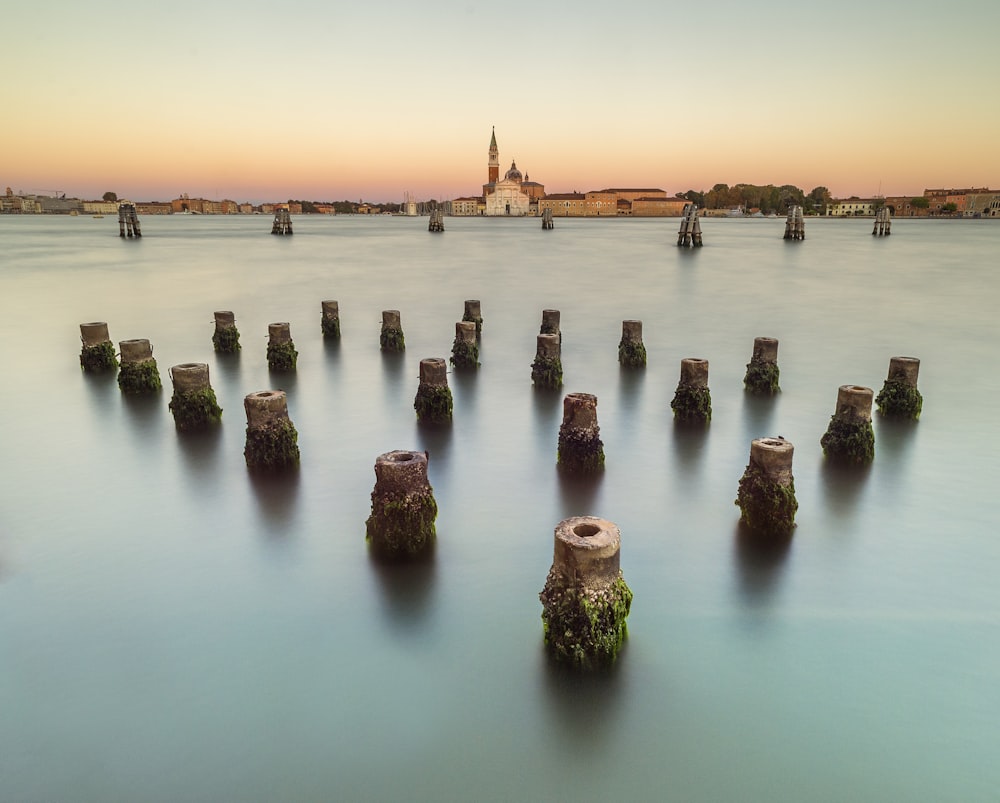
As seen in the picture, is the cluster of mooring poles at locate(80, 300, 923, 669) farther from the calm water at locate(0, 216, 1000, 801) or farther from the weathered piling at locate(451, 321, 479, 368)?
the calm water at locate(0, 216, 1000, 801)

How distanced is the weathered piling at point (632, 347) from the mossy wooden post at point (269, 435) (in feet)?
31.5

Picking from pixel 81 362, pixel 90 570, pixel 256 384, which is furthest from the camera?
pixel 81 362

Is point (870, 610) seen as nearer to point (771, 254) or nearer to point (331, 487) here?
point (331, 487)

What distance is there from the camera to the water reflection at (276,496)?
9.04 metres

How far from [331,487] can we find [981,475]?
10.4 meters

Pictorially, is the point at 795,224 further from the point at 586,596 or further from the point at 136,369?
the point at 586,596

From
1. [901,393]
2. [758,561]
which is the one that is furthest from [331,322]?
[758,561]

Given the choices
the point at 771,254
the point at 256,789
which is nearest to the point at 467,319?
the point at 256,789

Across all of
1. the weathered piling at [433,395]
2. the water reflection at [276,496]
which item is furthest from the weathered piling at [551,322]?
the water reflection at [276,496]

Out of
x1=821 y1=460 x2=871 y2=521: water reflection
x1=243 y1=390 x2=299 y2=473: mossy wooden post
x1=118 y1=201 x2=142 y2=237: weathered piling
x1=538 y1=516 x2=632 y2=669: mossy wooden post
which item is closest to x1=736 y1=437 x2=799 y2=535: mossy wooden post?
x1=821 y1=460 x2=871 y2=521: water reflection

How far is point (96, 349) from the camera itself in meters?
16.4

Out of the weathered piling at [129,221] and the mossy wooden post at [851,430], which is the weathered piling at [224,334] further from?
the weathered piling at [129,221]

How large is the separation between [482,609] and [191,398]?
304 inches

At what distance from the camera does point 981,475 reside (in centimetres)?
1070
